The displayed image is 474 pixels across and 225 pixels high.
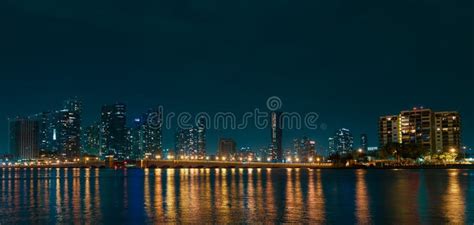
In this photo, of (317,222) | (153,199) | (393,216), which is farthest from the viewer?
(153,199)

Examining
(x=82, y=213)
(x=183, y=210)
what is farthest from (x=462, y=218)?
(x=82, y=213)

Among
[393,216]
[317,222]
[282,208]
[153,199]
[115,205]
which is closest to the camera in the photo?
[317,222]

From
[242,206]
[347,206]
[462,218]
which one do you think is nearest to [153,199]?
[242,206]

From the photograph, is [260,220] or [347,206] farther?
[347,206]

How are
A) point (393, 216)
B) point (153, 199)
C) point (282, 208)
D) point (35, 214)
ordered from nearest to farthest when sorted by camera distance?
point (393, 216)
point (35, 214)
point (282, 208)
point (153, 199)

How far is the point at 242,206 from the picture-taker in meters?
44.6

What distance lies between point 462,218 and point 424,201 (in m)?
12.7

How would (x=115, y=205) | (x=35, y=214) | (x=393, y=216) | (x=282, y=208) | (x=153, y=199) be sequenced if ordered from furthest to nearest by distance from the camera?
(x=153, y=199), (x=115, y=205), (x=282, y=208), (x=35, y=214), (x=393, y=216)

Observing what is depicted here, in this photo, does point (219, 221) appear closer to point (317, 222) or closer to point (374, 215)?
point (317, 222)

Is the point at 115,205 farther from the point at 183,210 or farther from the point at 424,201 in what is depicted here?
the point at 424,201

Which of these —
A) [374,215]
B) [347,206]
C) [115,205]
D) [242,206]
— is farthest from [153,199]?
[374,215]

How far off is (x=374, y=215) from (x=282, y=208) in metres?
7.29

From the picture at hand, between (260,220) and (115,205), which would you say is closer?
(260,220)

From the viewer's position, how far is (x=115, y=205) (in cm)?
4766
